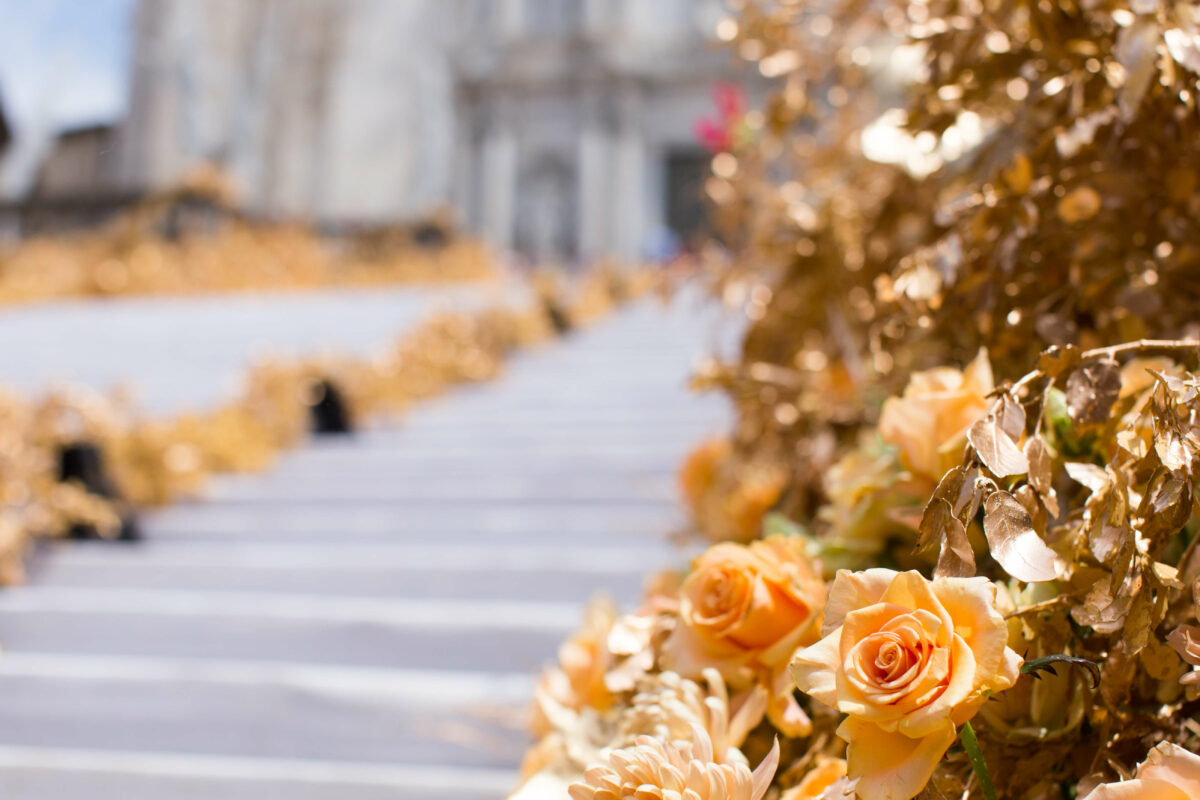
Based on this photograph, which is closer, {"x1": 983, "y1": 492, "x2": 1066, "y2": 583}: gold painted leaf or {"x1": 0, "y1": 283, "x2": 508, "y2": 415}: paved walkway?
{"x1": 983, "y1": 492, "x2": 1066, "y2": 583}: gold painted leaf

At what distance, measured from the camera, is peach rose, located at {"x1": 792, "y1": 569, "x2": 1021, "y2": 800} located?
0.33 m

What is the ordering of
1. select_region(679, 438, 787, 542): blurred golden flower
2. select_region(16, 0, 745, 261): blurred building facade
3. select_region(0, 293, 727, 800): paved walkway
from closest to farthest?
select_region(679, 438, 787, 542): blurred golden flower, select_region(0, 293, 727, 800): paved walkway, select_region(16, 0, 745, 261): blurred building facade

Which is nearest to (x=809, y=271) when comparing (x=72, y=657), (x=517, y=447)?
(x=72, y=657)

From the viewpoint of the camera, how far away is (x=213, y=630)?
2.62 metres

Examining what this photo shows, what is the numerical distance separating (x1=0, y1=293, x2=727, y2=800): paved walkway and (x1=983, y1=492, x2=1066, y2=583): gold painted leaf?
140 centimetres

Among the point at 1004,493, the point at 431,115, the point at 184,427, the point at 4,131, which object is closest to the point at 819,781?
the point at 1004,493

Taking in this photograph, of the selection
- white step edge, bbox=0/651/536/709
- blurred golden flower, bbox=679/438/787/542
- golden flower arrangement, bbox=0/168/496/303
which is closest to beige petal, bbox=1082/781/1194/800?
blurred golden flower, bbox=679/438/787/542

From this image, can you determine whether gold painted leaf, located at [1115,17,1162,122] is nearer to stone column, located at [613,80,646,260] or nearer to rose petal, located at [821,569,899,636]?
rose petal, located at [821,569,899,636]

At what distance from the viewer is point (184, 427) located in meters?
3.98

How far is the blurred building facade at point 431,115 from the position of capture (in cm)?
1302

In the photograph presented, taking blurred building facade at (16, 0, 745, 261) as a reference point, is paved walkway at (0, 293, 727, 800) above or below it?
below

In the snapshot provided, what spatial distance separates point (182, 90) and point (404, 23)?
14.7 ft

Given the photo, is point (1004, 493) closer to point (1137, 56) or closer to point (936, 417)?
point (936, 417)

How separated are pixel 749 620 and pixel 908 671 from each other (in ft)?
0.44
